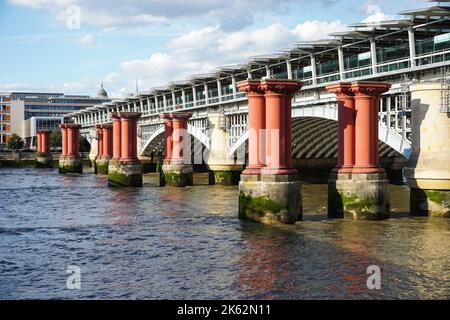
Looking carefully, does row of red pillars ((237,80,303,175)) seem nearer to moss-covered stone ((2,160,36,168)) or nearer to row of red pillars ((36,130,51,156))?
row of red pillars ((36,130,51,156))

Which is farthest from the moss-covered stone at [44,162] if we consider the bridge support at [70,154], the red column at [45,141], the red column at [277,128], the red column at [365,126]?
the red column at [365,126]

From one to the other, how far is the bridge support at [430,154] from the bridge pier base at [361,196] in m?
1.26

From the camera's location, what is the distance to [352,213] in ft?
79.7

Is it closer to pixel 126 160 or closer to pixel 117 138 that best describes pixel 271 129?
pixel 126 160

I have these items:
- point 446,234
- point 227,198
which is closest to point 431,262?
point 446,234

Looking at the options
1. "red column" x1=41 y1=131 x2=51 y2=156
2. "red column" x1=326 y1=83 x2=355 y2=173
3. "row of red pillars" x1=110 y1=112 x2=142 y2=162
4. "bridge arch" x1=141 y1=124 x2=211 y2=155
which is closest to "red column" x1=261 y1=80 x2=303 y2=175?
"red column" x1=326 y1=83 x2=355 y2=173

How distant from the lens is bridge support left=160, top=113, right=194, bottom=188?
45.1 meters

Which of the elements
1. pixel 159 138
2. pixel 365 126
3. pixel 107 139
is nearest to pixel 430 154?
pixel 365 126

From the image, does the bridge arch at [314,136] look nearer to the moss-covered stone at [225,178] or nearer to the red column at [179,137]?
the moss-covered stone at [225,178]

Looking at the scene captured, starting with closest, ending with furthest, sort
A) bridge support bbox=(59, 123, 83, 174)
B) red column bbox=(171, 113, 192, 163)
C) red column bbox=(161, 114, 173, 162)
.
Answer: red column bbox=(171, 113, 192, 163), red column bbox=(161, 114, 173, 162), bridge support bbox=(59, 123, 83, 174)

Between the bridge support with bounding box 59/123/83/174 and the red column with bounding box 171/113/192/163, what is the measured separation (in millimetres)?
22942

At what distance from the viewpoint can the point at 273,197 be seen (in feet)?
76.0

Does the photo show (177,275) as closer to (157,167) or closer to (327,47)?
(327,47)
